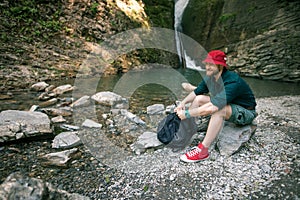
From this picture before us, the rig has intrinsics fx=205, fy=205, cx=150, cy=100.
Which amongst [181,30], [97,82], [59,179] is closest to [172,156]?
[59,179]

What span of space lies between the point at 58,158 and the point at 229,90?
262cm

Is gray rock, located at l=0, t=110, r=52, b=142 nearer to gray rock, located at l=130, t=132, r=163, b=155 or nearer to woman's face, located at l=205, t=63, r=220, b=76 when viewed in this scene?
gray rock, located at l=130, t=132, r=163, b=155

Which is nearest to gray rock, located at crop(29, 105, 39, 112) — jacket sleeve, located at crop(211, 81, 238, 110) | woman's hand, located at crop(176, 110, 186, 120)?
woman's hand, located at crop(176, 110, 186, 120)

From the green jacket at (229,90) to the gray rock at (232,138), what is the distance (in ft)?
1.19

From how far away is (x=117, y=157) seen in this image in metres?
3.20

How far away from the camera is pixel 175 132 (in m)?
3.22

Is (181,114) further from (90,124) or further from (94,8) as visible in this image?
(94,8)

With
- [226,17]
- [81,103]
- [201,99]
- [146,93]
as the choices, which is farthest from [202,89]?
[226,17]

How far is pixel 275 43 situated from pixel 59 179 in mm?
11319

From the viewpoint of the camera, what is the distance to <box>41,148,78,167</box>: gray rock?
2925 mm

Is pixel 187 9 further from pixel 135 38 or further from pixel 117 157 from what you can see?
pixel 117 157

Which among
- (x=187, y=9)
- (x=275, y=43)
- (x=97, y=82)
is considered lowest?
(x=97, y=82)

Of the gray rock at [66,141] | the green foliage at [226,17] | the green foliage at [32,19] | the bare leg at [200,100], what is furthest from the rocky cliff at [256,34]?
the gray rock at [66,141]

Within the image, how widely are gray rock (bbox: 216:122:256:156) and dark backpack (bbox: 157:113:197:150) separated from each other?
0.50m
